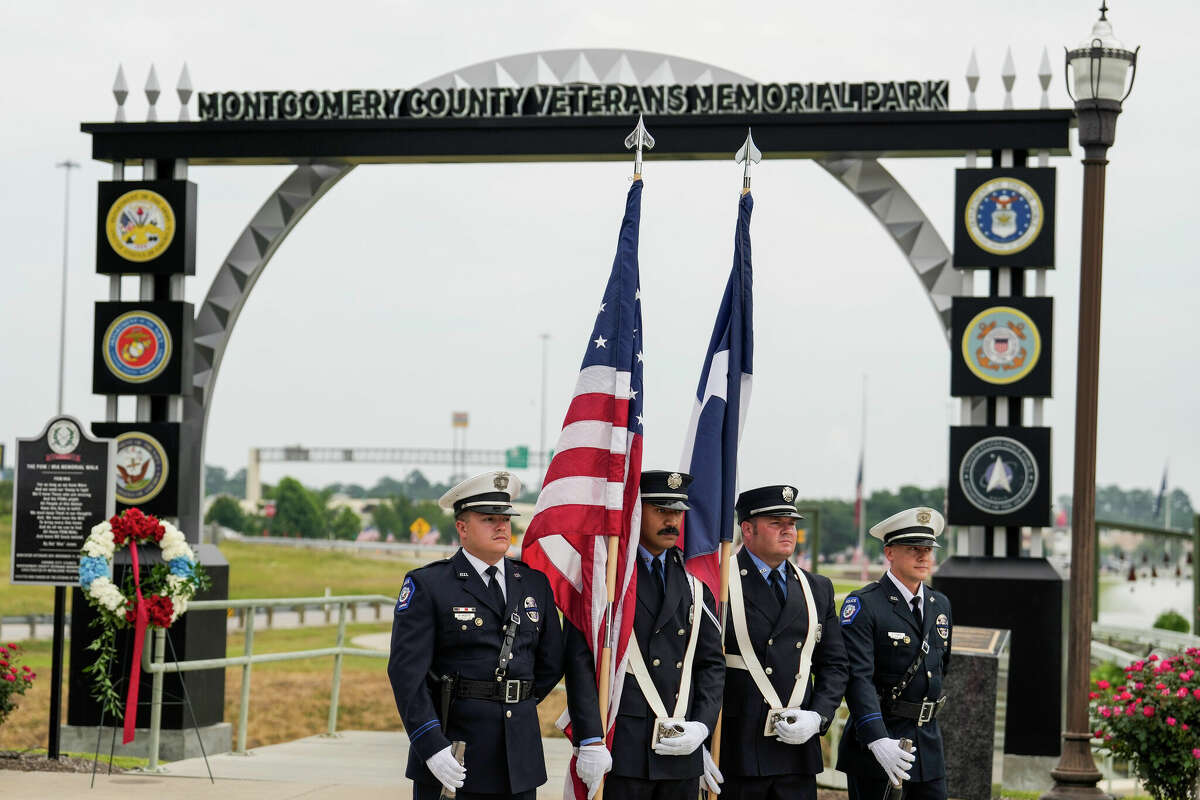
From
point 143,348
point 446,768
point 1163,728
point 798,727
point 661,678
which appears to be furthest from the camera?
point 143,348

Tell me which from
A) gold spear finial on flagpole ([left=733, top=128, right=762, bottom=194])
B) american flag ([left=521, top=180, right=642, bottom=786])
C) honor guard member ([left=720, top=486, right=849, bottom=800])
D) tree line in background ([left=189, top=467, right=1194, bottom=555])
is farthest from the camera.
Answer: tree line in background ([left=189, top=467, right=1194, bottom=555])

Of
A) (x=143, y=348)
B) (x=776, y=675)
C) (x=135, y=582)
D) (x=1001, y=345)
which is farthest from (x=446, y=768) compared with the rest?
(x=143, y=348)

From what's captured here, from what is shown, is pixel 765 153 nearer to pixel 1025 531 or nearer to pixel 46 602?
pixel 1025 531

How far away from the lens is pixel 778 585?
19.4 feet

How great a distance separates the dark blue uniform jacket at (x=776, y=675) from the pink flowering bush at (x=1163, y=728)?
3.78m

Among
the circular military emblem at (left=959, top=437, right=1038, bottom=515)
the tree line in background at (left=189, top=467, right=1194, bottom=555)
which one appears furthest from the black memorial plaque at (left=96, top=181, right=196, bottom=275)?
the tree line in background at (left=189, top=467, right=1194, bottom=555)

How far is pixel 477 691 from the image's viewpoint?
5164 mm

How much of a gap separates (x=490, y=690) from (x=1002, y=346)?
20.9ft

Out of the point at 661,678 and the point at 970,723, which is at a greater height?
the point at 661,678

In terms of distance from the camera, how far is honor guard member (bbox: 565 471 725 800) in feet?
17.6

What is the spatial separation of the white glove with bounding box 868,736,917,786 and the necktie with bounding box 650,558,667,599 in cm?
102

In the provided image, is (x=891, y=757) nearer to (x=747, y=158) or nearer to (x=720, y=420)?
(x=720, y=420)

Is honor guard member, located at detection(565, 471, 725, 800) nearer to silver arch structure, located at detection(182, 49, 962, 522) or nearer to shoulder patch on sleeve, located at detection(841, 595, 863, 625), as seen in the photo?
shoulder patch on sleeve, located at detection(841, 595, 863, 625)

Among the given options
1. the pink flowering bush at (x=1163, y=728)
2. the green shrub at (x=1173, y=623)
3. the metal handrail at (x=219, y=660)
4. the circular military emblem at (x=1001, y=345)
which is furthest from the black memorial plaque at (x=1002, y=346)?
the green shrub at (x=1173, y=623)
